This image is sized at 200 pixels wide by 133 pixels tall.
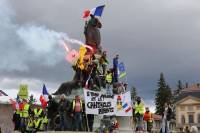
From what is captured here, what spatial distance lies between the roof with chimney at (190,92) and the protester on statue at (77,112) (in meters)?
104

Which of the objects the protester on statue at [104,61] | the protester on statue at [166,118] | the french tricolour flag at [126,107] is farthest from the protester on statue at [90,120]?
the protester on statue at [166,118]

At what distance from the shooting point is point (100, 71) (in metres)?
29.5

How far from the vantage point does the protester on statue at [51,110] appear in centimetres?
2653

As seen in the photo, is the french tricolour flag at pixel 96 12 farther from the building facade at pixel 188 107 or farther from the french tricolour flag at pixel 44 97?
the building facade at pixel 188 107

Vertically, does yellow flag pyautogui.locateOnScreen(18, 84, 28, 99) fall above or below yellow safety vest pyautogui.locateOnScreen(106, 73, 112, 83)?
below

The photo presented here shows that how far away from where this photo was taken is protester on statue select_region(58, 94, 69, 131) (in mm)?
25391

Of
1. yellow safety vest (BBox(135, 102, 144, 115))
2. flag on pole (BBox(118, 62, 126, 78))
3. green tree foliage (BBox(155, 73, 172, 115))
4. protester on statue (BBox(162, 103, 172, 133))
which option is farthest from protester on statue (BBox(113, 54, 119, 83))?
green tree foliage (BBox(155, 73, 172, 115))

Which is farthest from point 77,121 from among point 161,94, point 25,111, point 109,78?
point 161,94

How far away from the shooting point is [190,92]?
12825cm

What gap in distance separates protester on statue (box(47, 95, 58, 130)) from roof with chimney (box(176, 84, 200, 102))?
336ft

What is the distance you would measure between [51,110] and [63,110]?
4.83ft

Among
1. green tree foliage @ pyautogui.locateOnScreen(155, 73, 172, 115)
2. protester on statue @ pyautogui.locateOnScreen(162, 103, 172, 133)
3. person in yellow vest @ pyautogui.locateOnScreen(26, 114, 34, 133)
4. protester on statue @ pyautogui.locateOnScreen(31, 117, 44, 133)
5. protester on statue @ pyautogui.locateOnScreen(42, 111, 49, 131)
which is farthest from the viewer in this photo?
green tree foliage @ pyautogui.locateOnScreen(155, 73, 172, 115)

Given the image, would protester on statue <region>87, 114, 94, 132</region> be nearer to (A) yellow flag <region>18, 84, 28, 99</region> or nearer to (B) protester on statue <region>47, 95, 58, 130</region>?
(B) protester on statue <region>47, 95, 58, 130</region>

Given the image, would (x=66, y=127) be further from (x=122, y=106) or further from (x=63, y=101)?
(x=122, y=106)
